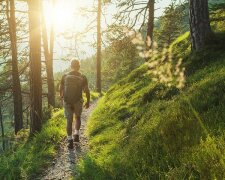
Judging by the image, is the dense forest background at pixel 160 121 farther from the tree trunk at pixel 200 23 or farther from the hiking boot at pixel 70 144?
the hiking boot at pixel 70 144

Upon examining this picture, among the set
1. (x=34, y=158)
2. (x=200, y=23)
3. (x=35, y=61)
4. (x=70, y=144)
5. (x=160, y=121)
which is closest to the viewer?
(x=160, y=121)

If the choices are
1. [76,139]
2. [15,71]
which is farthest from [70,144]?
[15,71]

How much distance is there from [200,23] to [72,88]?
4.28 meters

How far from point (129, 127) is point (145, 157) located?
2.94 meters

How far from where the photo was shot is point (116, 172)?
19.1 ft

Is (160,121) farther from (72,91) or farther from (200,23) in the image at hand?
(200,23)

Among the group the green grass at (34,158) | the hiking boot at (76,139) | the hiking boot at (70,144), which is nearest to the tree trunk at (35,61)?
the green grass at (34,158)

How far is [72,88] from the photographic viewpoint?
32.0 ft

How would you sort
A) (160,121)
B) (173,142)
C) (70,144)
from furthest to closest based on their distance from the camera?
(70,144), (160,121), (173,142)

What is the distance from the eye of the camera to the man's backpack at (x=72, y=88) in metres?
9.74

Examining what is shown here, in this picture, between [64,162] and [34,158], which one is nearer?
[64,162]

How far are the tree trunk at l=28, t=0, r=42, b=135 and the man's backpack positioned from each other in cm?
291

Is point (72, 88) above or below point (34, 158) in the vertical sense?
above

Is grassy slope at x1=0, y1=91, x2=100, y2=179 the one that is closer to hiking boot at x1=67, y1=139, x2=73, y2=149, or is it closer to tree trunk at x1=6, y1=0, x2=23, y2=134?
hiking boot at x1=67, y1=139, x2=73, y2=149
